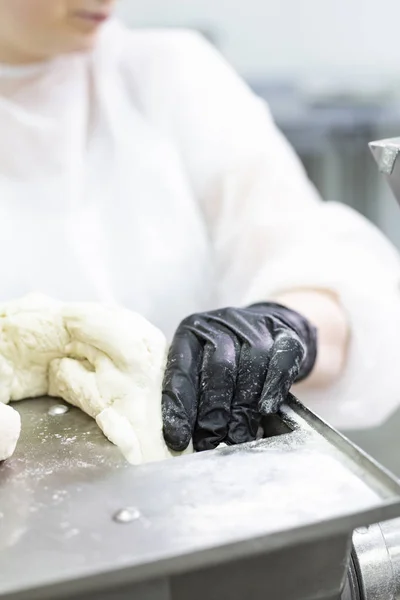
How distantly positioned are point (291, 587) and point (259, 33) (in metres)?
3.20

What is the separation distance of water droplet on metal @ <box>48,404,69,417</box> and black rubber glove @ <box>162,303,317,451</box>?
0.42ft

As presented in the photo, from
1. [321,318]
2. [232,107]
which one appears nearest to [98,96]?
[232,107]

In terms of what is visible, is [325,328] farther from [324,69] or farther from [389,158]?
[324,69]

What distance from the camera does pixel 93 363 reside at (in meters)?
0.77

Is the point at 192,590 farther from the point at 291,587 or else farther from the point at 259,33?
the point at 259,33

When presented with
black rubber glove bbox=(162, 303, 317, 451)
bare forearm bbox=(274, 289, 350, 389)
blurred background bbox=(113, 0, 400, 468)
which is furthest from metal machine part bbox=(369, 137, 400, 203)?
blurred background bbox=(113, 0, 400, 468)

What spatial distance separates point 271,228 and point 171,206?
0.64ft

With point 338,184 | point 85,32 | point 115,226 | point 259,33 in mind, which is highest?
point 259,33

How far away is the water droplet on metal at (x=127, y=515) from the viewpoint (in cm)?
47

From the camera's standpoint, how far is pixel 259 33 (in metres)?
3.26

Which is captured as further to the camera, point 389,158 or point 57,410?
point 57,410

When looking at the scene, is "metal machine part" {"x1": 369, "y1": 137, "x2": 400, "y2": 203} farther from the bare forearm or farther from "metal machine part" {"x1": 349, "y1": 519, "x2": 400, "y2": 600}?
the bare forearm

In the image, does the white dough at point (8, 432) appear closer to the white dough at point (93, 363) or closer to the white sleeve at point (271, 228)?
the white dough at point (93, 363)

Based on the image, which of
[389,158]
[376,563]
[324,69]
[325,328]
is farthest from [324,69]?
[376,563]
